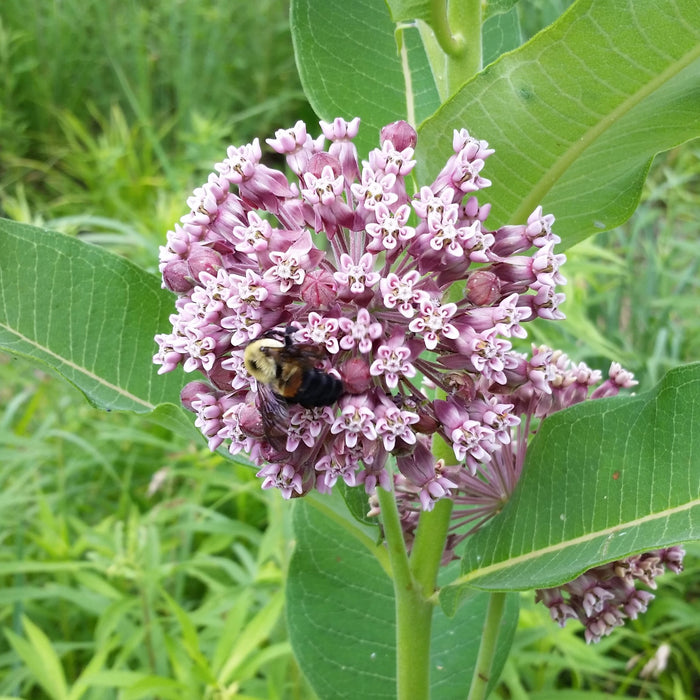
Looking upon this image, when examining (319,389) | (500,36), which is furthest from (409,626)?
(500,36)

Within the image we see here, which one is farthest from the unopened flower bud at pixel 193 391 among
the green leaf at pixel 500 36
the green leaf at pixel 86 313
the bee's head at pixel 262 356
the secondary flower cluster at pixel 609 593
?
the green leaf at pixel 500 36

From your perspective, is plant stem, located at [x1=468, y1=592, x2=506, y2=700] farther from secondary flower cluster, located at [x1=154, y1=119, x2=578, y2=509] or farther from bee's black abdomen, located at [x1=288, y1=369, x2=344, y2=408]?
bee's black abdomen, located at [x1=288, y1=369, x2=344, y2=408]

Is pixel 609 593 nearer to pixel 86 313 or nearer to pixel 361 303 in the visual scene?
pixel 361 303

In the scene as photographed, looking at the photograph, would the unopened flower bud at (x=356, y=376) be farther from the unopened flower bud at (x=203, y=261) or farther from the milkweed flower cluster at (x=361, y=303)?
the unopened flower bud at (x=203, y=261)

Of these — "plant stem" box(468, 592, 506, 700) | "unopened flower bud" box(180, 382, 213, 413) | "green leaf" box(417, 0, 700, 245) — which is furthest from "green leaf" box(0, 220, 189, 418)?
"plant stem" box(468, 592, 506, 700)

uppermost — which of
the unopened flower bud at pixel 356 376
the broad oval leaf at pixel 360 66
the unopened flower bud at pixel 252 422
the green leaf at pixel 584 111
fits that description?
the broad oval leaf at pixel 360 66

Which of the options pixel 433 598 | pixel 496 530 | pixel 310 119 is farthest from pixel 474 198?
pixel 310 119
